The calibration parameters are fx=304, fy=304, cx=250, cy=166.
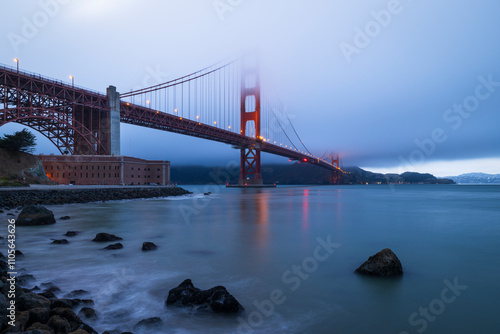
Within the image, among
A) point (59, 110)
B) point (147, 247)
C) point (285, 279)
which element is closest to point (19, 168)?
point (59, 110)

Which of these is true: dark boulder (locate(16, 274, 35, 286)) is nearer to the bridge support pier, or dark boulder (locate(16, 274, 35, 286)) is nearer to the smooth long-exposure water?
the smooth long-exposure water

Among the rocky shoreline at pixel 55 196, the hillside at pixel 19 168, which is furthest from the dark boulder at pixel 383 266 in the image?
the hillside at pixel 19 168

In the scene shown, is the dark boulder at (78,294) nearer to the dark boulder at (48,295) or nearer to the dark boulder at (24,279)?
the dark boulder at (48,295)

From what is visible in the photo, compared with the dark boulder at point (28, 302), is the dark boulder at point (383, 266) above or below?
below

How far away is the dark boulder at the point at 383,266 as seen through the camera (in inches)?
219

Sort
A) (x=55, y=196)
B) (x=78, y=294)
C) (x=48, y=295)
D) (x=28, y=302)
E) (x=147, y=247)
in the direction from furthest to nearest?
(x=55, y=196) → (x=147, y=247) → (x=78, y=294) → (x=48, y=295) → (x=28, y=302)

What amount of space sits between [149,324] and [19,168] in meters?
34.5

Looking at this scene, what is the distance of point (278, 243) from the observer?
30.6 feet

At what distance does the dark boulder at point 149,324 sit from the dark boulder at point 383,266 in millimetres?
3845

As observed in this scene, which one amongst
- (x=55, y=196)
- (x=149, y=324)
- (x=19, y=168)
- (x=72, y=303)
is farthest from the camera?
(x=19, y=168)

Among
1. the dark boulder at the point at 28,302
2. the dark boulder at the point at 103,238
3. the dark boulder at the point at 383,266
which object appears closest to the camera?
the dark boulder at the point at 28,302

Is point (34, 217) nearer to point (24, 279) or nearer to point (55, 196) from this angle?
point (24, 279)

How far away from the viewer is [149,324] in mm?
3615

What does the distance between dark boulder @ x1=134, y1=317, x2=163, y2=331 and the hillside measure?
1152 inches
